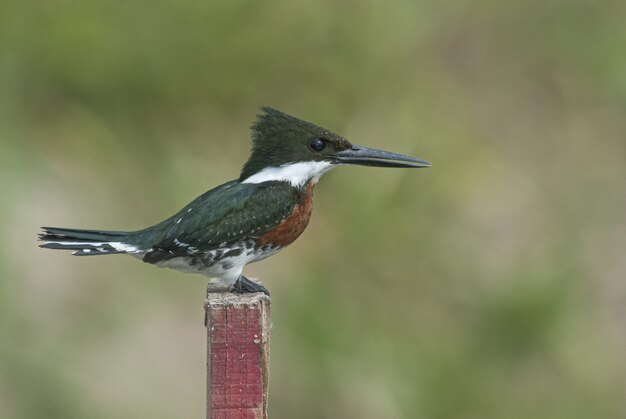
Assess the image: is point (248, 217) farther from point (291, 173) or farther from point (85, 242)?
point (85, 242)

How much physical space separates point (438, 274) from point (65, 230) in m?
2.73

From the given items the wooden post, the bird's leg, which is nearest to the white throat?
the bird's leg

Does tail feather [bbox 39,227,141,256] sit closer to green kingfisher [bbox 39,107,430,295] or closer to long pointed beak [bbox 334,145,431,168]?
green kingfisher [bbox 39,107,430,295]

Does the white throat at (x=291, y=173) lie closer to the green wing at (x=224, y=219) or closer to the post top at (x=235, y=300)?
the green wing at (x=224, y=219)

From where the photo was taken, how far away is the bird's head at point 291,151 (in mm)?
3221

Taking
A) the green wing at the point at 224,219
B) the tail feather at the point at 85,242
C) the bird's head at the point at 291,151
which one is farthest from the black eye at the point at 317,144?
the tail feather at the point at 85,242

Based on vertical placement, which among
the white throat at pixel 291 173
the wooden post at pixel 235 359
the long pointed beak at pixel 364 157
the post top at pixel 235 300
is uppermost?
the long pointed beak at pixel 364 157

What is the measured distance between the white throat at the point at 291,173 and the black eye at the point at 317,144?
0.04m

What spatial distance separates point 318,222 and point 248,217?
2612 mm

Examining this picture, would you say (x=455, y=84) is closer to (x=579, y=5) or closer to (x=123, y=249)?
(x=579, y=5)

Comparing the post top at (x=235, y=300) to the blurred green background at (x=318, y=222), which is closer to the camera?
the post top at (x=235, y=300)

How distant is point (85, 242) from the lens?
3172 mm

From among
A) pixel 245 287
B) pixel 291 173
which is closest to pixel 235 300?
pixel 245 287

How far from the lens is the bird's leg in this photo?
9.91ft
